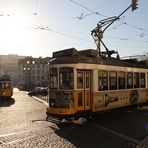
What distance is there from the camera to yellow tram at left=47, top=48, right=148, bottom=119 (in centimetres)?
1438

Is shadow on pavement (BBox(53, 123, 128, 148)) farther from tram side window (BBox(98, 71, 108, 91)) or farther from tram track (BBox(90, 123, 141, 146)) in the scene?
tram side window (BBox(98, 71, 108, 91))

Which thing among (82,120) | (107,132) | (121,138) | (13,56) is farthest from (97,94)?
(13,56)

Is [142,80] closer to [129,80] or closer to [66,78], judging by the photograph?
[129,80]

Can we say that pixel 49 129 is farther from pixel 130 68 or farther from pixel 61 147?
pixel 130 68

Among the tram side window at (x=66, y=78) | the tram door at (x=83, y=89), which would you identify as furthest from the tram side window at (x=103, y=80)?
the tram side window at (x=66, y=78)

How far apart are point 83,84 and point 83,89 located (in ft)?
0.77

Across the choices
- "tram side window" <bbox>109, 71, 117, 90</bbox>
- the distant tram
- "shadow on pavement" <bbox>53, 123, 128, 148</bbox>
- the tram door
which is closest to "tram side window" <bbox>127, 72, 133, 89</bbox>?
"tram side window" <bbox>109, 71, 117, 90</bbox>

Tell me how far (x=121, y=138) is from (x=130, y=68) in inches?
311

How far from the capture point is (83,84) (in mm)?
14922

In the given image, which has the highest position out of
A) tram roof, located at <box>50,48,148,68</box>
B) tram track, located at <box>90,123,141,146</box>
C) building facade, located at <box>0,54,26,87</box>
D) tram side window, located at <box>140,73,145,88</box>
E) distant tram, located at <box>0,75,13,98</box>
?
building facade, located at <box>0,54,26,87</box>

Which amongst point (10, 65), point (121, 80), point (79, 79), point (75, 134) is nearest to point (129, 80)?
point (121, 80)

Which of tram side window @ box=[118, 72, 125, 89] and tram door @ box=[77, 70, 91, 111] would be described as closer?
tram door @ box=[77, 70, 91, 111]

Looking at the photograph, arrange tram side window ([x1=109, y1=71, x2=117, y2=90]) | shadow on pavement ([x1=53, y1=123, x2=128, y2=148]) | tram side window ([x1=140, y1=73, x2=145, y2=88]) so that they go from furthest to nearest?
tram side window ([x1=140, y1=73, x2=145, y2=88]) → tram side window ([x1=109, y1=71, x2=117, y2=90]) → shadow on pavement ([x1=53, y1=123, x2=128, y2=148])

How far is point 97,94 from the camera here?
1563cm
